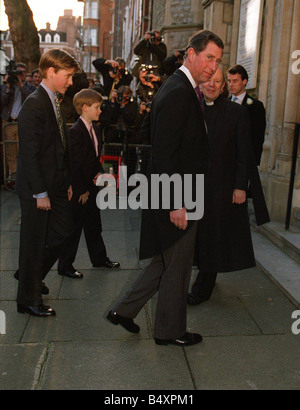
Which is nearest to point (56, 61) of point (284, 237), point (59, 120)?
point (59, 120)

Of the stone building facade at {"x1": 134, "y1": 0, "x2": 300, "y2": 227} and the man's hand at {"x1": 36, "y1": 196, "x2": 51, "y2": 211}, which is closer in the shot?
the man's hand at {"x1": 36, "y1": 196, "x2": 51, "y2": 211}

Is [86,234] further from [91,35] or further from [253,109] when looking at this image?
[91,35]

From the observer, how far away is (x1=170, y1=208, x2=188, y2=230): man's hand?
3.01 m

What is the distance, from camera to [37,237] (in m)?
3.69

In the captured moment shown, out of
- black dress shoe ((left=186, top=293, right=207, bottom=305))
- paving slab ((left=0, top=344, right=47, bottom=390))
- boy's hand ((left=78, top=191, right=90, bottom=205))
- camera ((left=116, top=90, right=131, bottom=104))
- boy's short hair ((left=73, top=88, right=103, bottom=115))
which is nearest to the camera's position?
paving slab ((left=0, top=344, right=47, bottom=390))

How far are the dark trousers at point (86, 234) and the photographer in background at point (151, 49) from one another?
557 cm

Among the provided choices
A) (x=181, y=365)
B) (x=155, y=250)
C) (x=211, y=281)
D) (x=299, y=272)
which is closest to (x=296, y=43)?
(x=299, y=272)

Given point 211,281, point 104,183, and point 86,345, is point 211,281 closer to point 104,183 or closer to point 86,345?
point 86,345

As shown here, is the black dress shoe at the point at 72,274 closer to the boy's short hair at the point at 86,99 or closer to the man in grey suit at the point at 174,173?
the man in grey suit at the point at 174,173

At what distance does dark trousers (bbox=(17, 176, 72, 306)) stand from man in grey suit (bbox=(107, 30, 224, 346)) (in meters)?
0.75

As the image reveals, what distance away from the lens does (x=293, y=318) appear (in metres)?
3.83

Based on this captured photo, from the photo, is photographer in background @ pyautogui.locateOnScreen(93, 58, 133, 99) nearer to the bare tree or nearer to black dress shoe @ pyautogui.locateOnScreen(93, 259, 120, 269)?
the bare tree

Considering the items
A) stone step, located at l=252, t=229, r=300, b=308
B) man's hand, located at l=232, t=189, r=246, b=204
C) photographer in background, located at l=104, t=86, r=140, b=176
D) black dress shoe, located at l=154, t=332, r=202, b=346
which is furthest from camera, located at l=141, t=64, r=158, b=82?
black dress shoe, located at l=154, t=332, r=202, b=346

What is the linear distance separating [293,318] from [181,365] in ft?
4.06
